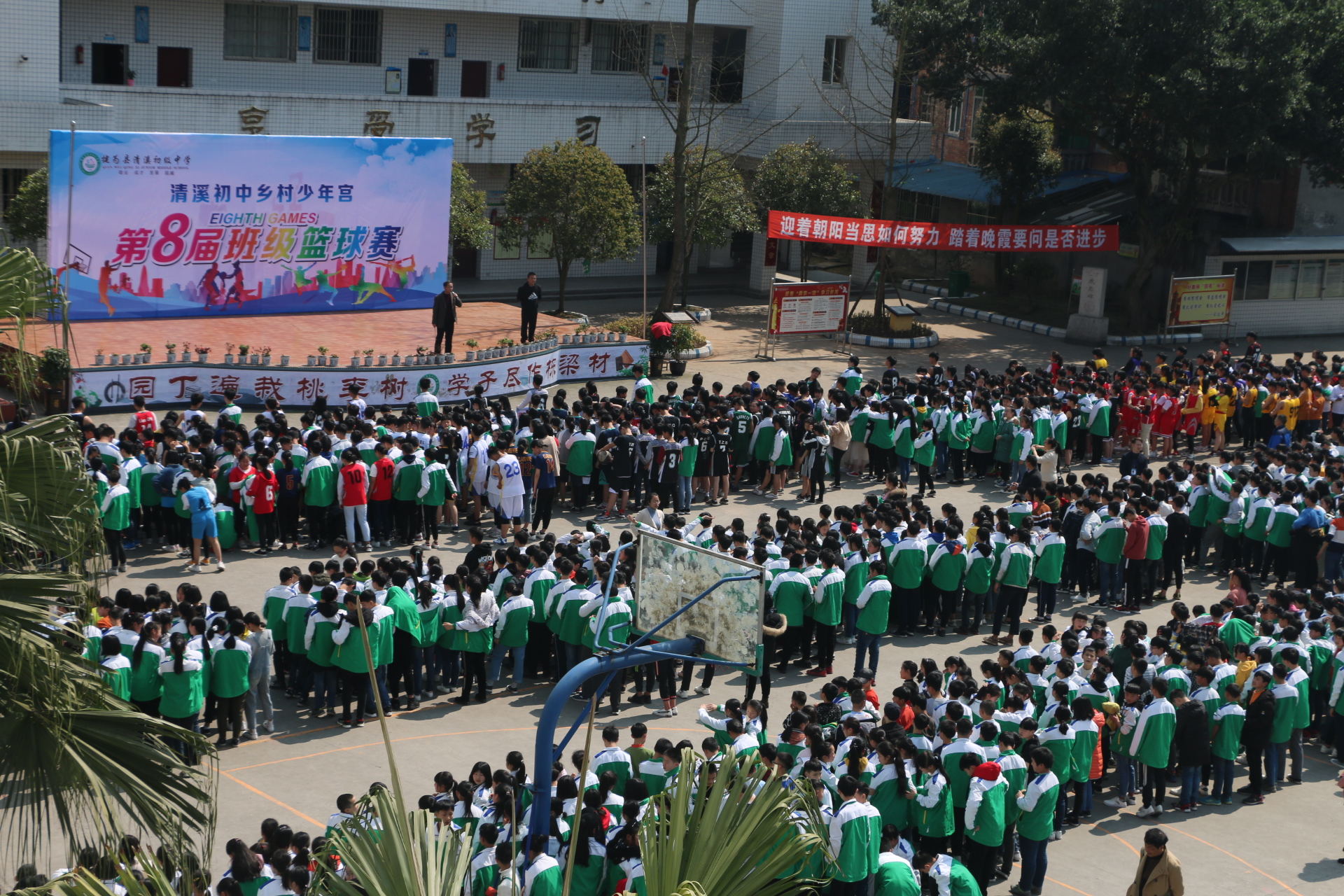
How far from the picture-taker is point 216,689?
41.9 feet

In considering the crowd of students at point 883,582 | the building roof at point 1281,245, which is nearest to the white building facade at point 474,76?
the building roof at point 1281,245

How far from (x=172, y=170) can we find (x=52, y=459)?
2042 centimetres

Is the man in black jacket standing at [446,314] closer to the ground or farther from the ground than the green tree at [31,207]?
closer to the ground

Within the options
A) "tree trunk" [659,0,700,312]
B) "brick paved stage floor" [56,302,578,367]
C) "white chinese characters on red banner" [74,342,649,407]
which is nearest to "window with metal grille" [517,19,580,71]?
"tree trunk" [659,0,700,312]

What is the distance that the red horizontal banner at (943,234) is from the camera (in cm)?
3094

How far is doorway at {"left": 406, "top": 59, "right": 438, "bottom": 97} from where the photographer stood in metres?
35.4

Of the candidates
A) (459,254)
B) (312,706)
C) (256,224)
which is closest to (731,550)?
(312,706)

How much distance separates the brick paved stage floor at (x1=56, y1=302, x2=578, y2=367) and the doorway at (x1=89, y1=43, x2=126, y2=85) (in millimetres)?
8634

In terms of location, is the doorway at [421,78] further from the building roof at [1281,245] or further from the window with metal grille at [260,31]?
the building roof at [1281,245]

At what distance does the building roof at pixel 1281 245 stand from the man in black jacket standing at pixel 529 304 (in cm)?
1560

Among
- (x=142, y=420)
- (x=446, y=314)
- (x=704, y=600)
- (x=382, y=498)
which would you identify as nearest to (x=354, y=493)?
(x=382, y=498)

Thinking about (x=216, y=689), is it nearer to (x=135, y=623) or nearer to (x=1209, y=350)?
(x=135, y=623)

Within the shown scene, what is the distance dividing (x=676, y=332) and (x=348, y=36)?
40.1 ft

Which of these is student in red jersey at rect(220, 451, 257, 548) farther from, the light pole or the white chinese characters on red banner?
the light pole
